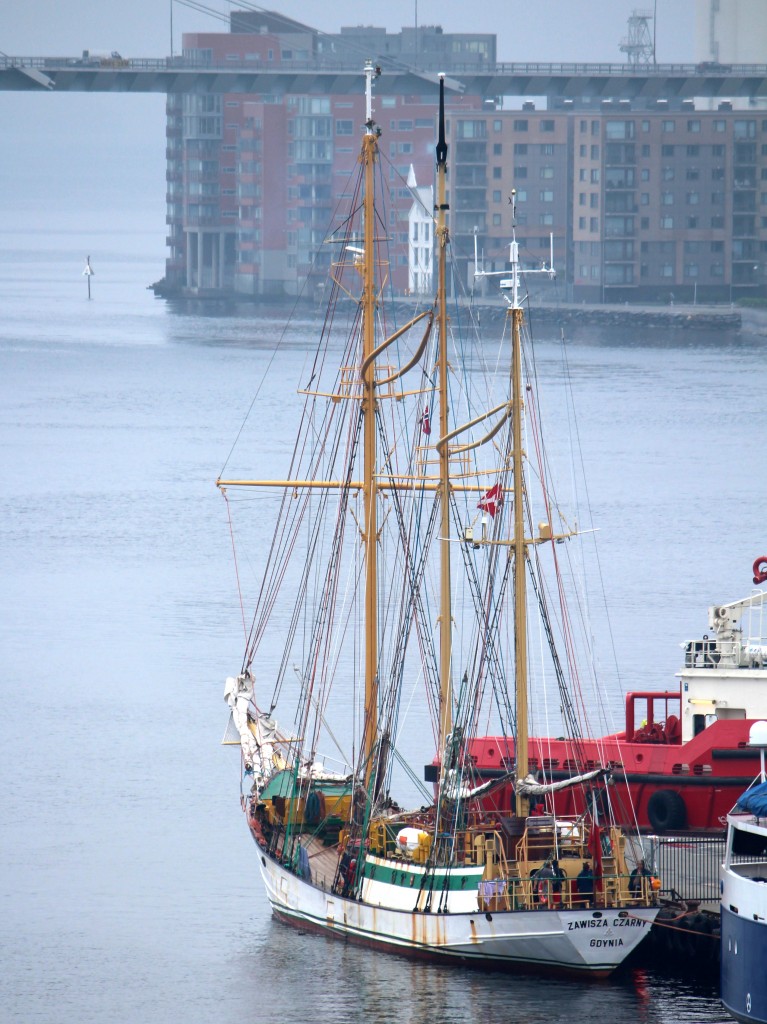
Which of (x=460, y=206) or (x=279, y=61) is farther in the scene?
(x=279, y=61)

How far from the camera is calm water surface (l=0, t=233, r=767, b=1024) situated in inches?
782

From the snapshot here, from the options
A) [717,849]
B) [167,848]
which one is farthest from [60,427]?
[717,849]

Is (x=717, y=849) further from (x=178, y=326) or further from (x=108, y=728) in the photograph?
(x=178, y=326)

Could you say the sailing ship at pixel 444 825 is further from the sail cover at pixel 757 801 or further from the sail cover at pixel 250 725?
the sail cover at pixel 757 801

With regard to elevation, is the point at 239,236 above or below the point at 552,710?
above

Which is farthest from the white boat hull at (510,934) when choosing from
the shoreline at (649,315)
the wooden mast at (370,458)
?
the shoreline at (649,315)

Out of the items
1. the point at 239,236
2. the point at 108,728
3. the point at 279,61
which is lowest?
the point at 108,728

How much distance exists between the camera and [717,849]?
67.9 ft

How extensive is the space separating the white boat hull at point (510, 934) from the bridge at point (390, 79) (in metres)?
135

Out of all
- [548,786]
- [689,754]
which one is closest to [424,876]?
[548,786]

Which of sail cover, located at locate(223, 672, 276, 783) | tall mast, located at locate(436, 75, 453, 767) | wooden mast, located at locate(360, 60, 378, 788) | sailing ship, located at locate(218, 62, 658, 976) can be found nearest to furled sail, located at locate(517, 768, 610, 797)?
sailing ship, located at locate(218, 62, 658, 976)

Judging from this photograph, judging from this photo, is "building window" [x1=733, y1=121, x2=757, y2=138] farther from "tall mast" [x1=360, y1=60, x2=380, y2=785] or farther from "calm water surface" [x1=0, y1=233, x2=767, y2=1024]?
"tall mast" [x1=360, y1=60, x2=380, y2=785]

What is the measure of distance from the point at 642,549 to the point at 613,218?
81446 mm

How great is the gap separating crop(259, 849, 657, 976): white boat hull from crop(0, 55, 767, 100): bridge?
135 metres
